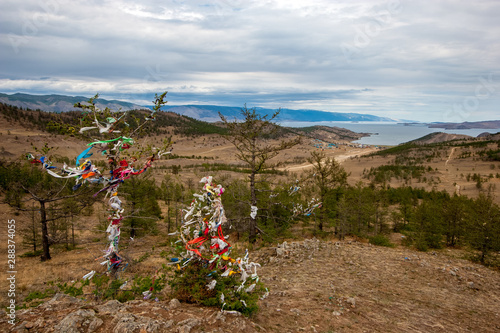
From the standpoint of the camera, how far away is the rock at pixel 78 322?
3.90 metres

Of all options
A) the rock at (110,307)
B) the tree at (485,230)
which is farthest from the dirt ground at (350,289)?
the tree at (485,230)

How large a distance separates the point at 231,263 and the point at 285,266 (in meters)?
6.47

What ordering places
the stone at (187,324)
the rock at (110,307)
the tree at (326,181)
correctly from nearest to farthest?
the stone at (187,324) < the rock at (110,307) < the tree at (326,181)

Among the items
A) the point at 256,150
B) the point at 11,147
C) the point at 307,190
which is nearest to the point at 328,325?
the point at 256,150

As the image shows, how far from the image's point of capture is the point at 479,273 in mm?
11312

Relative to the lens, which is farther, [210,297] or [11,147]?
[11,147]

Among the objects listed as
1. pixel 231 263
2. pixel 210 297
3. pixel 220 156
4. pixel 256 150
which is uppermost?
pixel 256 150

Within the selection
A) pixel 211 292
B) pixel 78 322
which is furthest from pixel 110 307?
pixel 211 292

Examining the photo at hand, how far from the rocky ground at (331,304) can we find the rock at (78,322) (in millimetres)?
14

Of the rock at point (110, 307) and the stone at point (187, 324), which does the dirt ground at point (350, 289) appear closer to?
the stone at point (187, 324)

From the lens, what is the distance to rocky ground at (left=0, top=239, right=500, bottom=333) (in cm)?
433

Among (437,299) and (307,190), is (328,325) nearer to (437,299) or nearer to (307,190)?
(437,299)

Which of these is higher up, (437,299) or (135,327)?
(135,327)

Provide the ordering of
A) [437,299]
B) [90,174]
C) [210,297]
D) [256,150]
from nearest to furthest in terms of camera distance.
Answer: [90,174] → [210,297] → [437,299] → [256,150]
